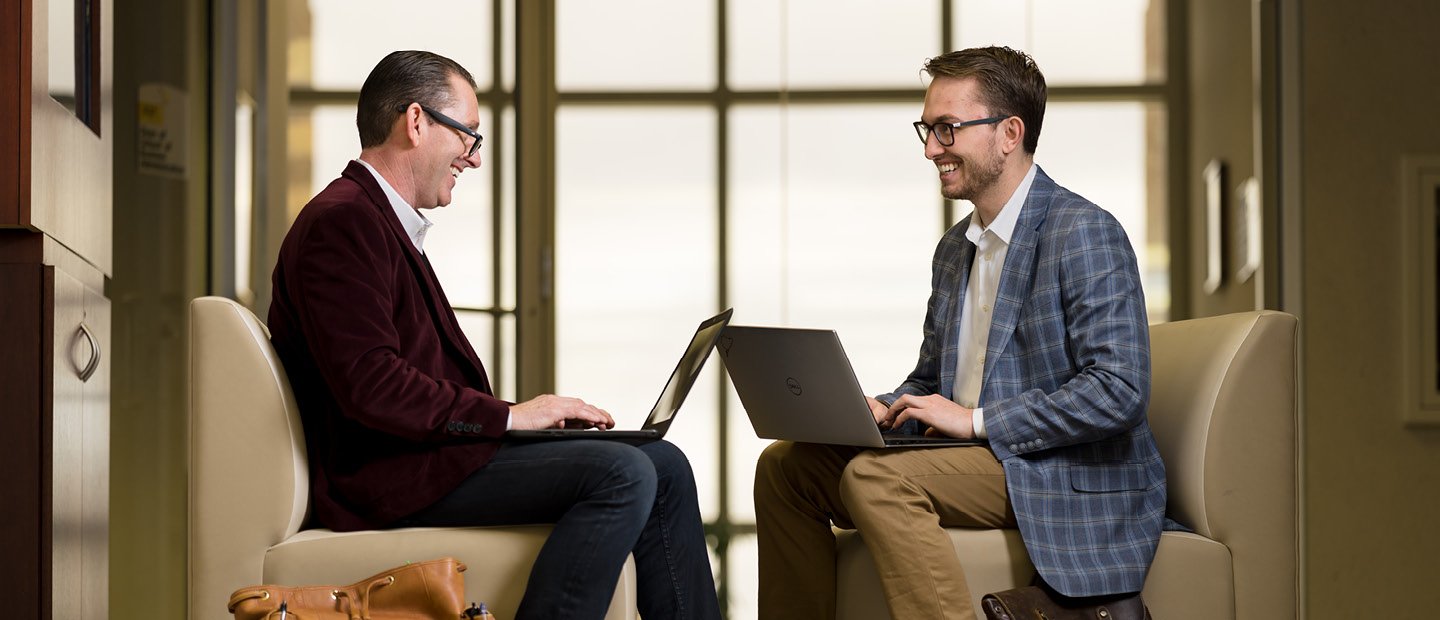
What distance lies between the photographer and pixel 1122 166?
14.5ft

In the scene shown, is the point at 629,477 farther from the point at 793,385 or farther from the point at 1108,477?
the point at 1108,477

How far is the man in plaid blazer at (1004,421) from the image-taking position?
2.12m

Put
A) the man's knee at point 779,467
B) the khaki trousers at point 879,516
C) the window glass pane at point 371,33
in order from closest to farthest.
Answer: the khaki trousers at point 879,516 < the man's knee at point 779,467 < the window glass pane at point 371,33

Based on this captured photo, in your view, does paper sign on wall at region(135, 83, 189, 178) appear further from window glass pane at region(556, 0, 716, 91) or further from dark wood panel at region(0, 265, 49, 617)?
dark wood panel at region(0, 265, 49, 617)

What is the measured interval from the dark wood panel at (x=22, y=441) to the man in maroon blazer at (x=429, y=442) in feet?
Answer: 1.21

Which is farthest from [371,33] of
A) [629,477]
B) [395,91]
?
[629,477]

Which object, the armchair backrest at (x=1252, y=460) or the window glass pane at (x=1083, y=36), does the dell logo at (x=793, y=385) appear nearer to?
the armchair backrest at (x=1252, y=460)

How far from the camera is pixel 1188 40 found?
4.41 metres

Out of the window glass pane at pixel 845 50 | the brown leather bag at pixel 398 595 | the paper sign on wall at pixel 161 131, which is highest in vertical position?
the window glass pane at pixel 845 50

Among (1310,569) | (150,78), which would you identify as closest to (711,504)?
(1310,569)

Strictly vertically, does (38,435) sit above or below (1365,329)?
below

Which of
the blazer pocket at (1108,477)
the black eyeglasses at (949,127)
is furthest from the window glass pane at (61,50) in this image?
the blazer pocket at (1108,477)

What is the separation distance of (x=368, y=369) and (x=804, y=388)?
0.72 meters

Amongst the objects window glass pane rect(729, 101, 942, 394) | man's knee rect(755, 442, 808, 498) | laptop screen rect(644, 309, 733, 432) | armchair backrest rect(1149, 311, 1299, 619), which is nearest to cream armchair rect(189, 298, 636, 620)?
laptop screen rect(644, 309, 733, 432)
